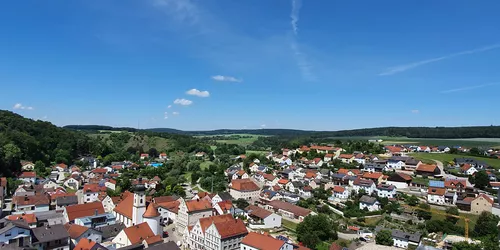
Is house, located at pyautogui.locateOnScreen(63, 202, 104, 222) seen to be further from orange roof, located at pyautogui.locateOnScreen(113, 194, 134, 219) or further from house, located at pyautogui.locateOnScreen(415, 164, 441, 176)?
house, located at pyautogui.locateOnScreen(415, 164, 441, 176)

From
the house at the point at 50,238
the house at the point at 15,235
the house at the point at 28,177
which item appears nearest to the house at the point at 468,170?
the house at the point at 50,238

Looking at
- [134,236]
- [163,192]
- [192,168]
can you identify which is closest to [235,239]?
[134,236]

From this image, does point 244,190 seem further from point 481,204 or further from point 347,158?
point 481,204

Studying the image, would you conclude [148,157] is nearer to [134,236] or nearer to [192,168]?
[192,168]

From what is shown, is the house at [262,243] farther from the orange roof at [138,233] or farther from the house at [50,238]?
the house at [50,238]

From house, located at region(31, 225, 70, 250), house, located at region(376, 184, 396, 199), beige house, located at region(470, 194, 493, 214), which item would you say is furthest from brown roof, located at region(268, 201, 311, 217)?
house, located at region(31, 225, 70, 250)
